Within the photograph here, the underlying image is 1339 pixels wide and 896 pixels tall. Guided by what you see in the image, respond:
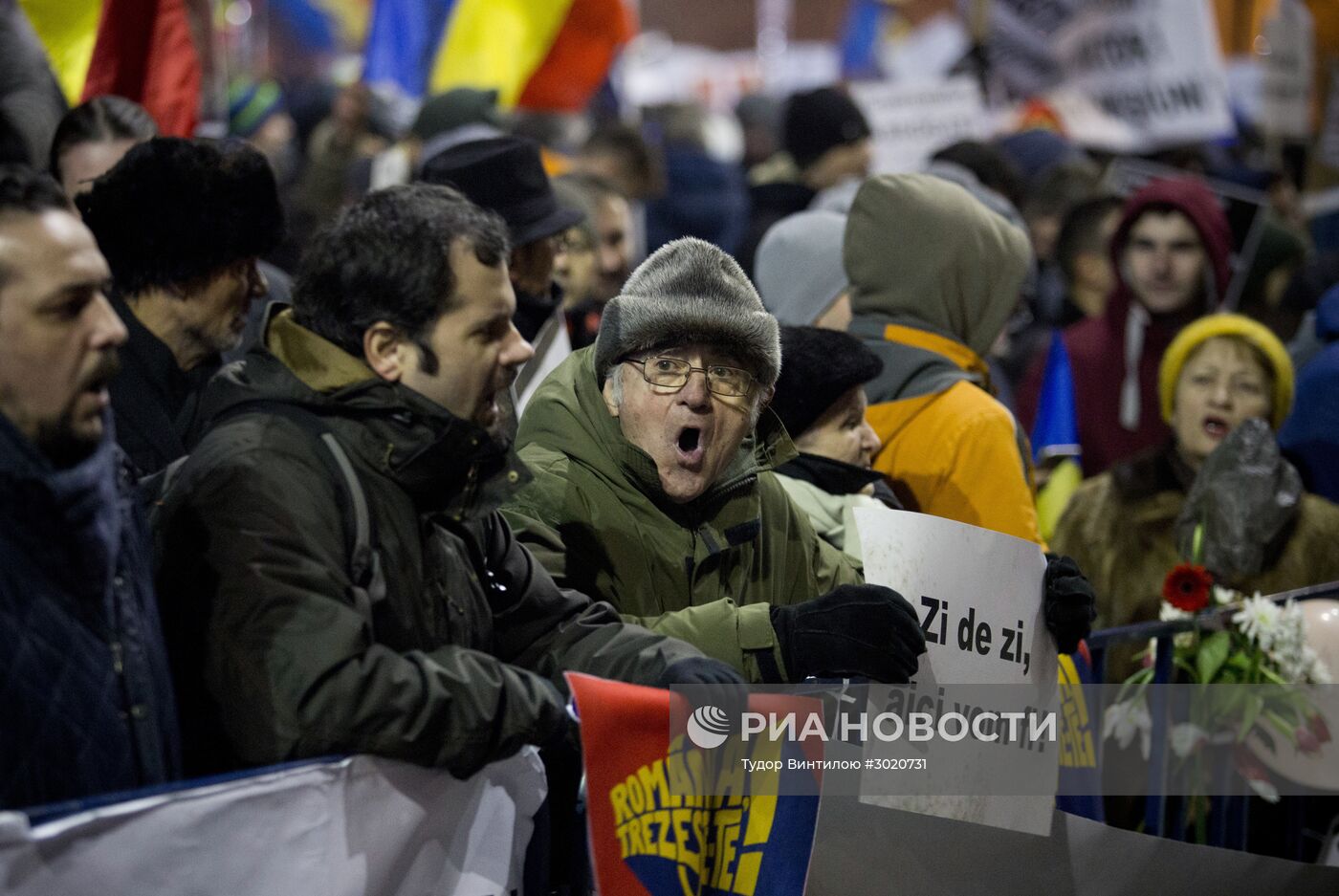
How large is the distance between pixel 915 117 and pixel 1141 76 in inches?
77.6

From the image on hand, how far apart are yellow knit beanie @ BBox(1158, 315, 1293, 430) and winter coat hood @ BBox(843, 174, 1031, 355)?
1.30m

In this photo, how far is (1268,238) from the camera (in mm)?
9203

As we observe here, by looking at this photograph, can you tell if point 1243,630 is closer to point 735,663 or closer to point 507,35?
point 735,663

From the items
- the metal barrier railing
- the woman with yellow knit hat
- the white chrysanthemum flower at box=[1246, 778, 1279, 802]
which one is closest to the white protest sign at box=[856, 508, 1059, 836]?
the metal barrier railing

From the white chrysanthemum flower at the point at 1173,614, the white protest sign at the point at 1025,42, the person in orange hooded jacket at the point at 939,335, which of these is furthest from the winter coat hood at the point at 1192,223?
the white protest sign at the point at 1025,42

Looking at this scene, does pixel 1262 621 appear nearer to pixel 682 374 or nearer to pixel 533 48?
pixel 682 374

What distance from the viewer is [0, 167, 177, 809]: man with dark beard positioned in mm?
2625

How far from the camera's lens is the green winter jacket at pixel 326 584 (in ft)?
9.63

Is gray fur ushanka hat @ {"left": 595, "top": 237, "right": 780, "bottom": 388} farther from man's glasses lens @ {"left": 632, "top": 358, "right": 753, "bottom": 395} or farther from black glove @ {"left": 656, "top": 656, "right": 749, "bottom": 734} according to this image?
black glove @ {"left": 656, "top": 656, "right": 749, "bottom": 734}

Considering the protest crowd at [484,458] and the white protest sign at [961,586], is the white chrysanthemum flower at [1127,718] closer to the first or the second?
the protest crowd at [484,458]

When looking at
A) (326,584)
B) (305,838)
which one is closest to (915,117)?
(326,584)

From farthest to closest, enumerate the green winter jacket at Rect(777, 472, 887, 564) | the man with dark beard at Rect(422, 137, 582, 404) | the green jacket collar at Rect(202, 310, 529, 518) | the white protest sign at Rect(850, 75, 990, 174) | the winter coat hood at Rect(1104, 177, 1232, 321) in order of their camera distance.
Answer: the white protest sign at Rect(850, 75, 990, 174)
the winter coat hood at Rect(1104, 177, 1232, 321)
the man with dark beard at Rect(422, 137, 582, 404)
the green winter jacket at Rect(777, 472, 887, 564)
the green jacket collar at Rect(202, 310, 529, 518)

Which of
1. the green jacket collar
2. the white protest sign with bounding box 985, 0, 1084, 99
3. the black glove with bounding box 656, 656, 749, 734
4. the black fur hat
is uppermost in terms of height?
the white protest sign with bounding box 985, 0, 1084, 99

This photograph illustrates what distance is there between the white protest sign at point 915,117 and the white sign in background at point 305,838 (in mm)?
8029
